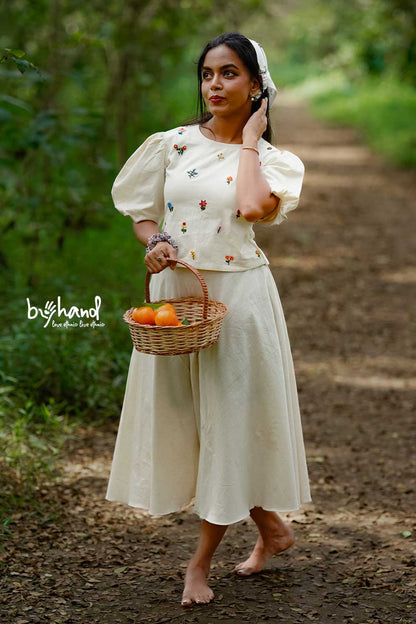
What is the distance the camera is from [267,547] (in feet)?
11.2

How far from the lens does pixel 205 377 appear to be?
10.0 feet

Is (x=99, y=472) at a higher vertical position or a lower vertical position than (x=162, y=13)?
lower

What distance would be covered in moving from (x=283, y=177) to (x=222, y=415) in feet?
2.87

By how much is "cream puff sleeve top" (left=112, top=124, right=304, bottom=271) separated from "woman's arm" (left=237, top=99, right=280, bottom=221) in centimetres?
5

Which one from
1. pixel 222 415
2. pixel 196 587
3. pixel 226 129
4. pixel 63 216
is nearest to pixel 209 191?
pixel 226 129

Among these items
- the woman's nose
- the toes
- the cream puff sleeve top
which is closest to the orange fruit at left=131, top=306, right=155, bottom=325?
the cream puff sleeve top

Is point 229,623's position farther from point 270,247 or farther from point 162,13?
point 162,13

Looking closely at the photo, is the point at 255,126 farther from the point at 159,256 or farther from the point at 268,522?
the point at 268,522

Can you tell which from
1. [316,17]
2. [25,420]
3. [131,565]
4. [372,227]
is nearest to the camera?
[131,565]

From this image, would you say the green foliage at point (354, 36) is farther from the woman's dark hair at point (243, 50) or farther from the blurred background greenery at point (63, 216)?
the woman's dark hair at point (243, 50)

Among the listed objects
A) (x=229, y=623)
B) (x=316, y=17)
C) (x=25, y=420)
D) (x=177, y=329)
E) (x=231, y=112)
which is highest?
(x=316, y=17)

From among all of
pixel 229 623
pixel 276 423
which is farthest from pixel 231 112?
pixel 229 623

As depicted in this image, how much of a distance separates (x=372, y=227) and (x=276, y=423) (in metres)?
8.62

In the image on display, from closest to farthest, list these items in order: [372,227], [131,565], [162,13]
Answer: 1. [131,565]
2. [162,13]
3. [372,227]
